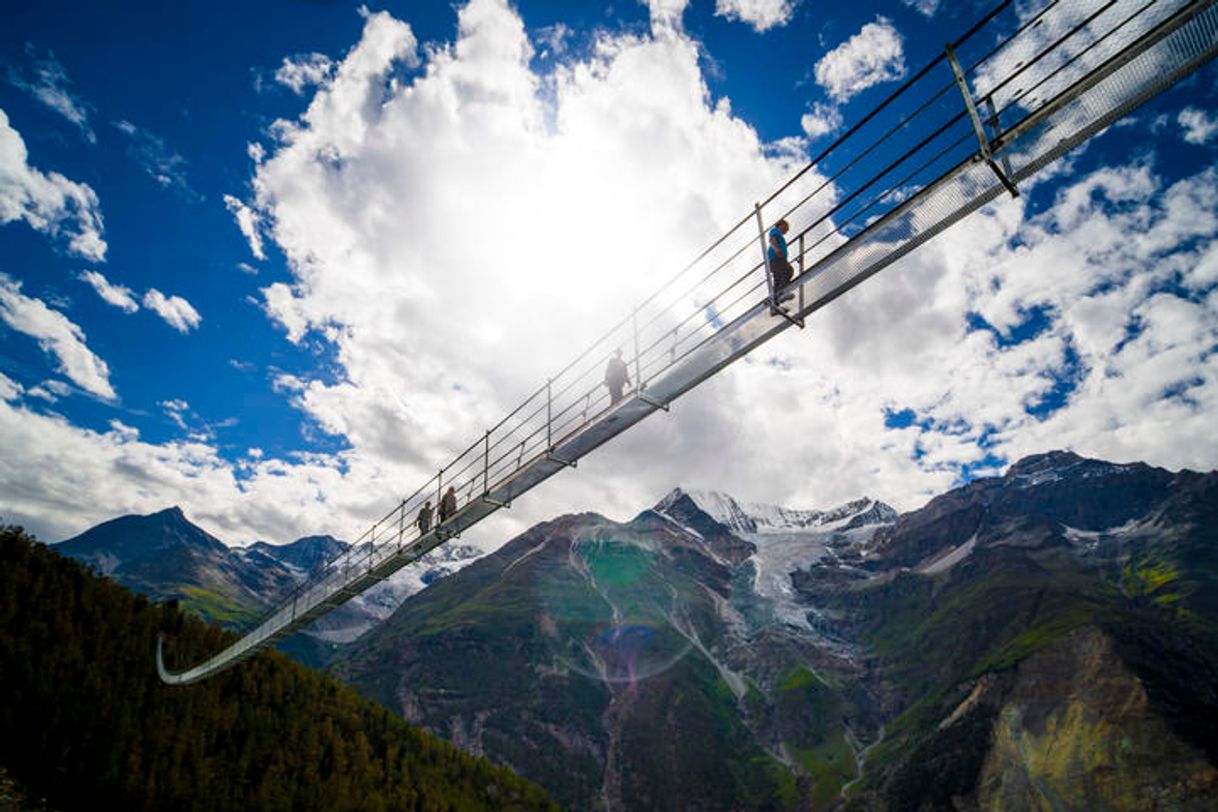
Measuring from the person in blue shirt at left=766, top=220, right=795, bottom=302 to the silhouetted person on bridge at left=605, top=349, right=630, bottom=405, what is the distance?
625 centimetres

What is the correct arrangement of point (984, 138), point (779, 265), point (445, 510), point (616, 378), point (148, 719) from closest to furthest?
1. point (984, 138)
2. point (779, 265)
3. point (616, 378)
4. point (445, 510)
5. point (148, 719)

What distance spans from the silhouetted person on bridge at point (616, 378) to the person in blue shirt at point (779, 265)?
20.5 ft

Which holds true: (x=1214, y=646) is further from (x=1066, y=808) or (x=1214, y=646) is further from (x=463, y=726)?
(x=463, y=726)

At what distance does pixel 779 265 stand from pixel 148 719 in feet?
159

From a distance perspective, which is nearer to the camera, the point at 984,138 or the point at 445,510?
the point at 984,138

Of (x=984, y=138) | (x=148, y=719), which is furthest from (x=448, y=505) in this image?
(x=148, y=719)

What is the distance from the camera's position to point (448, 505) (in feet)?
88.9

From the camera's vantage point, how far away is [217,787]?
4441cm

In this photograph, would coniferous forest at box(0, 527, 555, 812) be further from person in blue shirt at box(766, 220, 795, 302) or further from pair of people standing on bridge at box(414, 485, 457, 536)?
person in blue shirt at box(766, 220, 795, 302)

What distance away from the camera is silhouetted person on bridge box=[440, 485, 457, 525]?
2684 cm

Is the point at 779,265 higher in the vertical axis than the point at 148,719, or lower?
higher

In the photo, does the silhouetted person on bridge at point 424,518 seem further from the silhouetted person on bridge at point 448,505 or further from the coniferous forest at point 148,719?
the coniferous forest at point 148,719

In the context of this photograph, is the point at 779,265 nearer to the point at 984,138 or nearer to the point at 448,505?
the point at 984,138

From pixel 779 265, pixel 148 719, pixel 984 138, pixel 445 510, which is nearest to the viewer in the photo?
pixel 984 138
